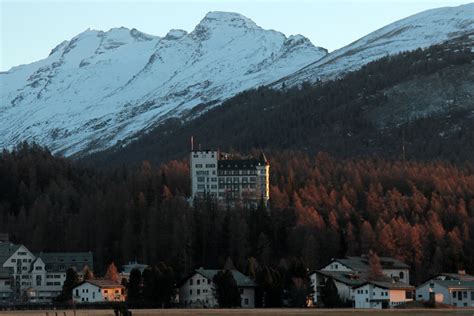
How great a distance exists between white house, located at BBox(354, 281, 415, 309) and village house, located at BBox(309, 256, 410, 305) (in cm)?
209

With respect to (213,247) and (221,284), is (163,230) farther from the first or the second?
(221,284)

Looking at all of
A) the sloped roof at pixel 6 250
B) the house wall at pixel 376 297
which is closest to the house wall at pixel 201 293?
the house wall at pixel 376 297

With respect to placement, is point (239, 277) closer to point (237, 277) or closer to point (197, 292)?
point (237, 277)

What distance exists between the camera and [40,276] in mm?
177500

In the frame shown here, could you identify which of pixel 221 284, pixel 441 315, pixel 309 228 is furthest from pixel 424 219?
pixel 441 315

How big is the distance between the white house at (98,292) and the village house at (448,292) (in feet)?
114

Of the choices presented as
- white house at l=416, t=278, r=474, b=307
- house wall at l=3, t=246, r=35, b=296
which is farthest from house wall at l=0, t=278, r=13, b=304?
white house at l=416, t=278, r=474, b=307

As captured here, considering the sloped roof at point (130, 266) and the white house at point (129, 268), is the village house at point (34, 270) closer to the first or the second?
the sloped roof at point (130, 266)

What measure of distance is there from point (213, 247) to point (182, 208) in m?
11.5

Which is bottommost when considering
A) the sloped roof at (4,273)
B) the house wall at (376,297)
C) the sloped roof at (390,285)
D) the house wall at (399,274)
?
the house wall at (376,297)

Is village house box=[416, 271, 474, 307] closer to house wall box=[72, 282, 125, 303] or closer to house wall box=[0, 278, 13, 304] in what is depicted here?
house wall box=[72, 282, 125, 303]

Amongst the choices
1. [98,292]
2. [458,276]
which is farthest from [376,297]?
[98,292]

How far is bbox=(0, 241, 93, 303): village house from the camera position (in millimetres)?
174750

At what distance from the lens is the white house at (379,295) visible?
14100 centimetres
